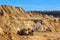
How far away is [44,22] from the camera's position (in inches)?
2525

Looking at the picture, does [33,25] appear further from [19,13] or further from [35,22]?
[19,13]

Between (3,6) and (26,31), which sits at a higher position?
(3,6)

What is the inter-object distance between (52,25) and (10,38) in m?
47.5

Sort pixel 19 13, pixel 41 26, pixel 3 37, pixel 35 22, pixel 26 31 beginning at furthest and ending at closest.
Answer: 1. pixel 19 13
2. pixel 35 22
3. pixel 41 26
4. pixel 26 31
5. pixel 3 37

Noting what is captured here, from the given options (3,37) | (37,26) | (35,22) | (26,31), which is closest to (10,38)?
(3,37)

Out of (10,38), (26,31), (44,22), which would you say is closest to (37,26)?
(44,22)

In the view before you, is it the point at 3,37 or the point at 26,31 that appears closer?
the point at 3,37

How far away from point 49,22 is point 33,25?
853cm

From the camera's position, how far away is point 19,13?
67.8 meters

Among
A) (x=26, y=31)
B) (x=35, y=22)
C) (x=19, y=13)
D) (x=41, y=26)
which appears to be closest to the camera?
(x=26, y=31)

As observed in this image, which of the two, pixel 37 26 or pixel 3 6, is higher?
pixel 3 6

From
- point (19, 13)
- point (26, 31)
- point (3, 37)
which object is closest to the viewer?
point (3, 37)

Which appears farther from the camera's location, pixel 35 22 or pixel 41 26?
pixel 35 22

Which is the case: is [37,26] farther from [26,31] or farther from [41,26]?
[26,31]
